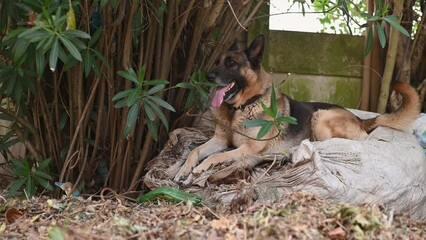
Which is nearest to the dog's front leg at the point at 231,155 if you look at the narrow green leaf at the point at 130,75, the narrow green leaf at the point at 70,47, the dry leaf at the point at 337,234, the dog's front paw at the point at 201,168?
the dog's front paw at the point at 201,168

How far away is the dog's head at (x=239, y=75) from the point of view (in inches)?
180

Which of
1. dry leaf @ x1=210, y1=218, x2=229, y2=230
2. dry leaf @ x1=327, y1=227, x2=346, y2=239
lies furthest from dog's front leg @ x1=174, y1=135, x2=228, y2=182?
dry leaf @ x1=327, y1=227, x2=346, y2=239

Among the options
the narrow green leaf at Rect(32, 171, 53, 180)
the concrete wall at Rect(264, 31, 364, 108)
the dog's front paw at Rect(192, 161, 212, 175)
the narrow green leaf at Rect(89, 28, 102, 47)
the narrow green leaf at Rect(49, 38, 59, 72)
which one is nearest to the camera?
the narrow green leaf at Rect(49, 38, 59, 72)

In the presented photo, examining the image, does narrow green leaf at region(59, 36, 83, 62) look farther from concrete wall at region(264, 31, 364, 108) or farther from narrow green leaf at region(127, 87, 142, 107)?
concrete wall at region(264, 31, 364, 108)

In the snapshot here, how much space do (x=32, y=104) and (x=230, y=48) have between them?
4.72ft

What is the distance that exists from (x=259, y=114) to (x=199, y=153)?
519mm

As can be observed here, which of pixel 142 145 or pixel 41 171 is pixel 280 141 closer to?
pixel 142 145

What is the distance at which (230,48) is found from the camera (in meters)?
4.76

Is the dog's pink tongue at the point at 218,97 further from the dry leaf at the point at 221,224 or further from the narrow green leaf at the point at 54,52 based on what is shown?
the dry leaf at the point at 221,224

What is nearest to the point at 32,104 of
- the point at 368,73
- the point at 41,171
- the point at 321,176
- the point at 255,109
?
the point at 41,171

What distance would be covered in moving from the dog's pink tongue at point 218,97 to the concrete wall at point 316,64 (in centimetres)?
110

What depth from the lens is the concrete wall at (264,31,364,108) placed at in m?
5.62

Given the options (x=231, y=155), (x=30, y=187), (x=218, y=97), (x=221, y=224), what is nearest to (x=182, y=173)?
(x=231, y=155)

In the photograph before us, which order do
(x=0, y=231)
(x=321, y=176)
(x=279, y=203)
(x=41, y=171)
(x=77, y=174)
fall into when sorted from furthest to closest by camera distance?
(x=77, y=174) < (x=41, y=171) < (x=321, y=176) < (x=0, y=231) < (x=279, y=203)
